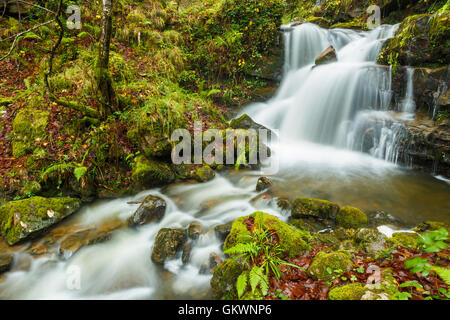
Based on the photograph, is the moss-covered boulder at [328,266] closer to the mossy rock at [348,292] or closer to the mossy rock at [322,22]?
the mossy rock at [348,292]

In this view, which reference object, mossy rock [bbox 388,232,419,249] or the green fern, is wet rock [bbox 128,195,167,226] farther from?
the green fern

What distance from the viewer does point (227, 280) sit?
2.56 m

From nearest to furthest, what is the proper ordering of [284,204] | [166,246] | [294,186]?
1. [166,246]
2. [284,204]
3. [294,186]

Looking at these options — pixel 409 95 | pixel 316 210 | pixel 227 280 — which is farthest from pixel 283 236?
pixel 409 95

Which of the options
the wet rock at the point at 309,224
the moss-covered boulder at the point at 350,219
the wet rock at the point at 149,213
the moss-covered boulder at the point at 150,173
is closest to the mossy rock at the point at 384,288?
the wet rock at the point at 309,224

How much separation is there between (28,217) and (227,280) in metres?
3.65

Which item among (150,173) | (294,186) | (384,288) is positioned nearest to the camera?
(384,288)

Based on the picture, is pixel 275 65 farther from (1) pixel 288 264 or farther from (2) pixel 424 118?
(1) pixel 288 264

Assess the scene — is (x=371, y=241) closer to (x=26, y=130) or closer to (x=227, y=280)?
(x=227, y=280)

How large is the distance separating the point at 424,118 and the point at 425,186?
2.42m

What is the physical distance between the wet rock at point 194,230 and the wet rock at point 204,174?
1548 millimetres

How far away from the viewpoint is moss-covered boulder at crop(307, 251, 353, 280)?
92.7 inches

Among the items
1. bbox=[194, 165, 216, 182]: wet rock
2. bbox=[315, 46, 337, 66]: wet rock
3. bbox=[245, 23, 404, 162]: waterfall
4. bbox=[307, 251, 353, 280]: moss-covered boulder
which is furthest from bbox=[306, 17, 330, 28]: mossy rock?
bbox=[307, 251, 353, 280]: moss-covered boulder

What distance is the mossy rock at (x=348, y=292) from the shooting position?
1.98m
